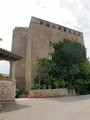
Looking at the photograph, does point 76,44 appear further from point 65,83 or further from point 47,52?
point 65,83

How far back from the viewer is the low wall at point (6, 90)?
16.5m

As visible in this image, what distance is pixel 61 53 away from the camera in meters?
29.1

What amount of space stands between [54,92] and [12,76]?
28.8ft

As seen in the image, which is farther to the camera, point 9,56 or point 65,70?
point 65,70

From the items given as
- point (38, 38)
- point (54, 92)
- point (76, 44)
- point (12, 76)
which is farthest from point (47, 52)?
point (12, 76)

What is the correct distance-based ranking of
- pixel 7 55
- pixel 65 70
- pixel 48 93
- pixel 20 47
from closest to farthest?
pixel 7 55, pixel 48 93, pixel 65 70, pixel 20 47

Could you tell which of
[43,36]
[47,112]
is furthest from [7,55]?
[43,36]

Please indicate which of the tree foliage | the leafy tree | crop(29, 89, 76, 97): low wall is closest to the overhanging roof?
crop(29, 89, 76, 97): low wall

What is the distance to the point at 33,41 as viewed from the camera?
31.1m

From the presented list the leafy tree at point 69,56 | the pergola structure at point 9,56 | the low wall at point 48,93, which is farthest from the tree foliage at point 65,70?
the pergola structure at point 9,56

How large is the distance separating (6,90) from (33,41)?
15492 mm

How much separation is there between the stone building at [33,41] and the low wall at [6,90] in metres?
10.9

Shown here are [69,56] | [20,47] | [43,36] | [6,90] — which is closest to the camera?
[6,90]

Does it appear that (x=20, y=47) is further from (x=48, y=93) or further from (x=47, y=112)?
(x=47, y=112)
